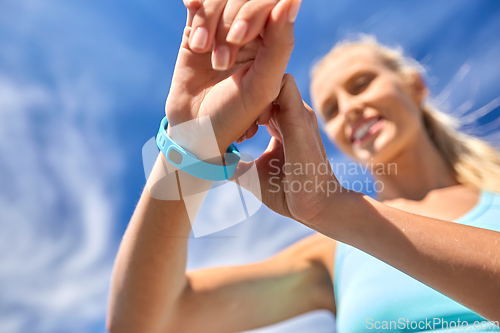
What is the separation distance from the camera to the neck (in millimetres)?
1741

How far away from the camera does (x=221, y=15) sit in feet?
2.26

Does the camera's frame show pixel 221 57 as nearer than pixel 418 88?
Yes

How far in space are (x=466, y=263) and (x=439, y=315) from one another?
2.02 feet

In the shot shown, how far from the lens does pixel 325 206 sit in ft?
2.33

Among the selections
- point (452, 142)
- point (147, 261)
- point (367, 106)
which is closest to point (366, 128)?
point (367, 106)

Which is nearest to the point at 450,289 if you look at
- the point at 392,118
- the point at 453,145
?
the point at 392,118

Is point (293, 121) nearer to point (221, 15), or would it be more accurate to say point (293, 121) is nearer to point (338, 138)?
point (221, 15)

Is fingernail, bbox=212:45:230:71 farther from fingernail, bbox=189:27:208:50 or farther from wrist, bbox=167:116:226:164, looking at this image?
wrist, bbox=167:116:226:164

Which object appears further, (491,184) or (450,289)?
(491,184)

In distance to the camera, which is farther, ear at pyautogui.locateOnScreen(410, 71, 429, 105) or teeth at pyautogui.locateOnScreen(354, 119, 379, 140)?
ear at pyautogui.locateOnScreen(410, 71, 429, 105)

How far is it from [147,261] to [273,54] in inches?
31.9

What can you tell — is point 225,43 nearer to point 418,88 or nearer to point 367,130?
point 367,130

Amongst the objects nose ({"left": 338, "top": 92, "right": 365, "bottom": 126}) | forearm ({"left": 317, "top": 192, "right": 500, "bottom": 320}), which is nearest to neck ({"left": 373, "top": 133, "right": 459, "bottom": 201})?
nose ({"left": 338, "top": 92, "right": 365, "bottom": 126})

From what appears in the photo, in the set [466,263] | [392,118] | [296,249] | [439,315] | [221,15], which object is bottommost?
[439,315]
